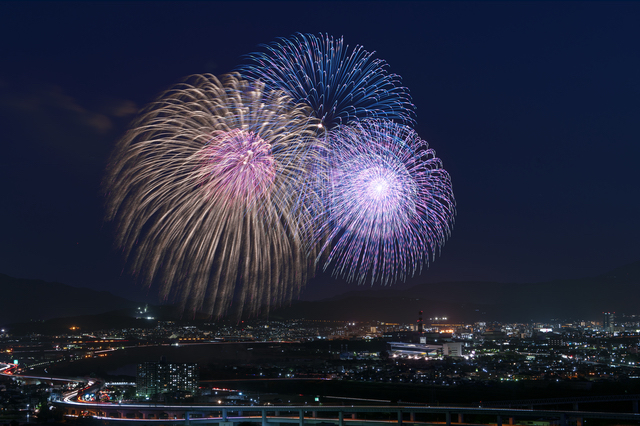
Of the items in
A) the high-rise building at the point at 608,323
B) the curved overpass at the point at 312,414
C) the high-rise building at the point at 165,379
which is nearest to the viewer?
the curved overpass at the point at 312,414

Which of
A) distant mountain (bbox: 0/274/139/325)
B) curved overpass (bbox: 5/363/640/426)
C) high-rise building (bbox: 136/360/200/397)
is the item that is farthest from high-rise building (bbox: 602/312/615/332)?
distant mountain (bbox: 0/274/139/325)

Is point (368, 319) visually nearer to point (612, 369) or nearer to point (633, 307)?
point (633, 307)

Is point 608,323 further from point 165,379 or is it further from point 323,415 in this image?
point 323,415

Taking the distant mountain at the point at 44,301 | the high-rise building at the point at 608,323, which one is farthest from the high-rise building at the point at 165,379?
the high-rise building at the point at 608,323

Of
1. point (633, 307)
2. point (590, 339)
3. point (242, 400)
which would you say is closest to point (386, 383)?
point (242, 400)

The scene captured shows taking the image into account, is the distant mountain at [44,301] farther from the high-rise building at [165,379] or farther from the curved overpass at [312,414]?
the curved overpass at [312,414]

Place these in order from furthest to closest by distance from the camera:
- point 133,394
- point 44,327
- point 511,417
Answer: point 44,327
point 133,394
point 511,417

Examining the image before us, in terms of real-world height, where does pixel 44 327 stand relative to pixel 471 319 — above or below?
below
